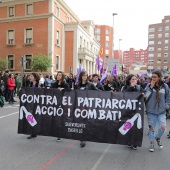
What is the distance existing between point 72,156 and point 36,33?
30.4m

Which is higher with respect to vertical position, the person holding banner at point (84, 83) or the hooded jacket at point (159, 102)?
the person holding banner at point (84, 83)

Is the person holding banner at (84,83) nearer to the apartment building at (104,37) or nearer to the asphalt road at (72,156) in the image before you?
the asphalt road at (72,156)

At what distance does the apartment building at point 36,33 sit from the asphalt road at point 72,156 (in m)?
27.0

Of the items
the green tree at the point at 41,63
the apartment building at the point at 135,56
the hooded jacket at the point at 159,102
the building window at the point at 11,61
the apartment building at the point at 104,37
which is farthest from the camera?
the apartment building at the point at 135,56

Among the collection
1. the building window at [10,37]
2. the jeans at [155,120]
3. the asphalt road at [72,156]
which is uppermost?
the building window at [10,37]

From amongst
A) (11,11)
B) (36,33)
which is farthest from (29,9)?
(36,33)

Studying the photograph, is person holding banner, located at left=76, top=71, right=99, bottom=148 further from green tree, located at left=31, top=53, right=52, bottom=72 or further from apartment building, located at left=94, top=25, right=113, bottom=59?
apartment building, located at left=94, top=25, right=113, bottom=59

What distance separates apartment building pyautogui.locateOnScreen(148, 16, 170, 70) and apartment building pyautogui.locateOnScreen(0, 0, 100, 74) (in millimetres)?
62174

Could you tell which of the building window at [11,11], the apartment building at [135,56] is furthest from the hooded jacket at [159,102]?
the apartment building at [135,56]

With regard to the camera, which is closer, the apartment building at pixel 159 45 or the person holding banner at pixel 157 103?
the person holding banner at pixel 157 103

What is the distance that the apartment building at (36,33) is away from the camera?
32062mm

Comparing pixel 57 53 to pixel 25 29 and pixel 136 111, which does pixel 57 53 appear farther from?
pixel 136 111

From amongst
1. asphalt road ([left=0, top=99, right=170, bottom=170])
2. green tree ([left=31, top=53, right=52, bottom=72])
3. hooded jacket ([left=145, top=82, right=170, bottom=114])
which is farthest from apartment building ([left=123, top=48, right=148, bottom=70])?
asphalt road ([left=0, top=99, right=170, bottom=170])

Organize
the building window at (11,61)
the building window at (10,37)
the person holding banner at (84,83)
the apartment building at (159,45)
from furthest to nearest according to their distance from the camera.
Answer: the apartment building at (159,45) < the building window at (10,37) < the building window at (11,61) < the person holding banner at (84,83)
